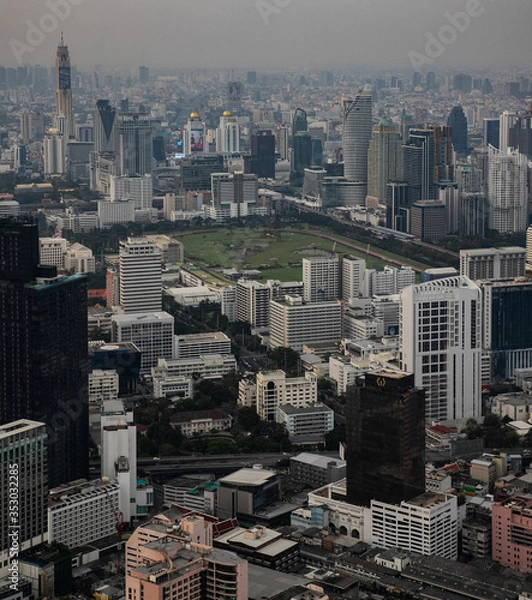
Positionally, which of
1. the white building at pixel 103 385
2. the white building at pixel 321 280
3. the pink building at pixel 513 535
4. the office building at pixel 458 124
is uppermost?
the office building at pixel 458 124

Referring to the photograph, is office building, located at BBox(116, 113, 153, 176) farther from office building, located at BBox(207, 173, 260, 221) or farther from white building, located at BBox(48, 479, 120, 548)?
white building, located at BBox(48, 479, 120, 548)

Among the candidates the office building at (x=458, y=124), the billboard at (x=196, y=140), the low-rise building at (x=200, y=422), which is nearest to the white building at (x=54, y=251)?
the low-rise building at (x=200, y=422)

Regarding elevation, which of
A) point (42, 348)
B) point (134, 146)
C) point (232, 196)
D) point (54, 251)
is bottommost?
point (54, 251)

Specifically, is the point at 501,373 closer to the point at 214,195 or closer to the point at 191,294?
the point at 191,294

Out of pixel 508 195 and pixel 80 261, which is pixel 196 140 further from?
pixel 80 261

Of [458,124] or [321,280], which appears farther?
[458,124]

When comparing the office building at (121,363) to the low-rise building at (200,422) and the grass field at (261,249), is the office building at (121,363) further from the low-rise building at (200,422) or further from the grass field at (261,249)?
the grass field at (261,249)

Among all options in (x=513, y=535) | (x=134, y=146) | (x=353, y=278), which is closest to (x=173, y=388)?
(x=353, y=278)
